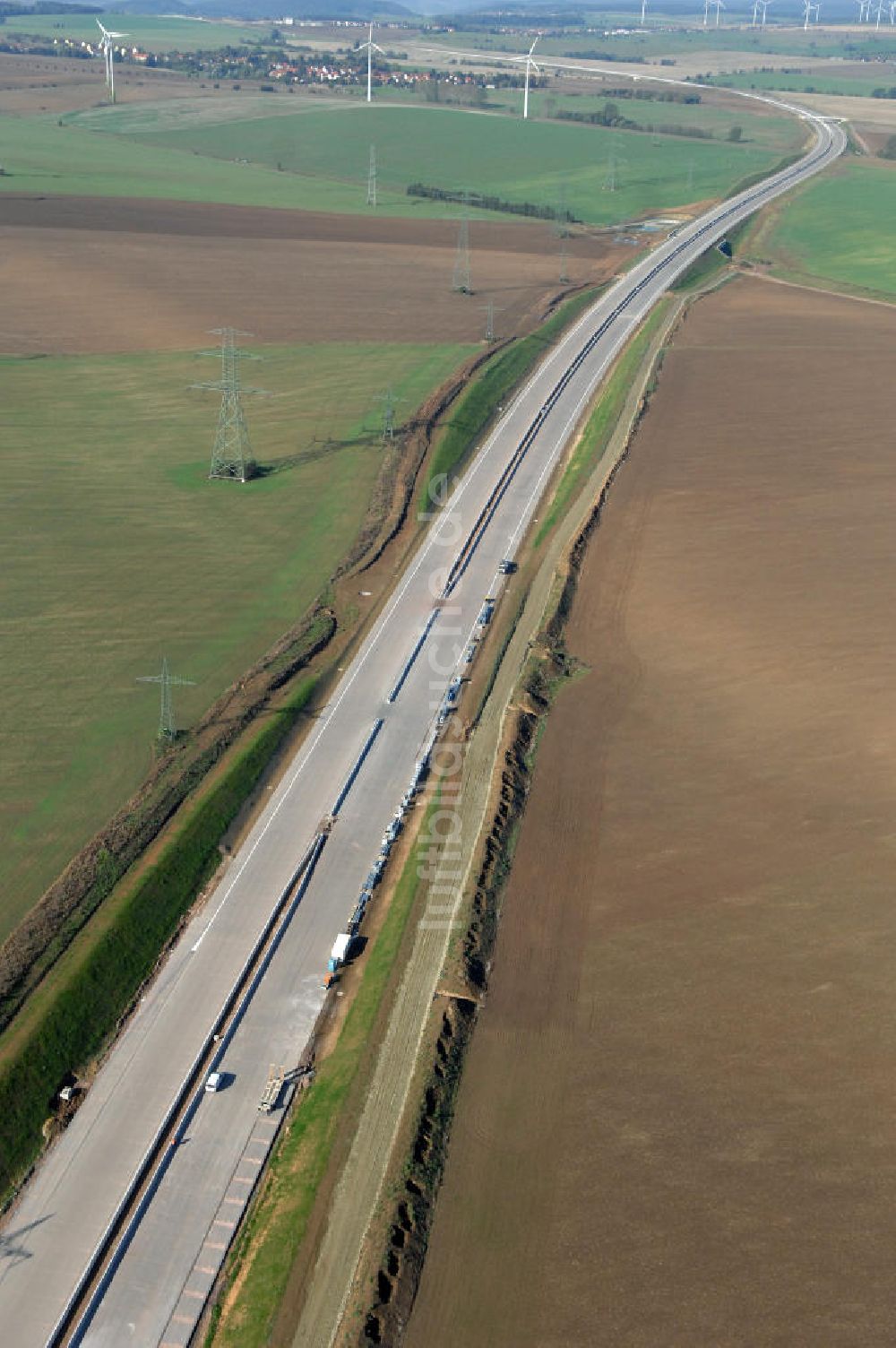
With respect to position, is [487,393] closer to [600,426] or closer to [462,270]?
[600,426]

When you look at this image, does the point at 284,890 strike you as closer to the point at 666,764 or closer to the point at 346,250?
the point at 666,764

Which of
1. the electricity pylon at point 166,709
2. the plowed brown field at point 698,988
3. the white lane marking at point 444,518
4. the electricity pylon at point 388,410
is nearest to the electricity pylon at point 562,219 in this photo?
the white lane marking at point 444,518

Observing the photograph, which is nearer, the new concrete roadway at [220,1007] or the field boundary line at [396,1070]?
the field boundary line at [396,1070]

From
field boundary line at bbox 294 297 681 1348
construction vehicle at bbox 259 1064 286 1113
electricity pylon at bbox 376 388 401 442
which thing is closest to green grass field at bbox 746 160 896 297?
electricity pylon at bbox 376 388 401 442

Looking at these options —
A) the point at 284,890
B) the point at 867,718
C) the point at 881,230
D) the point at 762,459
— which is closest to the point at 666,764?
the point at 867,718

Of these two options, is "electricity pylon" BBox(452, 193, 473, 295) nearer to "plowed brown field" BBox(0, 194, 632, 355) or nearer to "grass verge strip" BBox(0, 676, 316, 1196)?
"plowed brown field" BBox(0, 194, 632, 355)

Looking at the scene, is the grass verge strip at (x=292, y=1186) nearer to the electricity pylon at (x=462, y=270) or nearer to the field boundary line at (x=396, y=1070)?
the field boundary line at (x=396, y=1070)

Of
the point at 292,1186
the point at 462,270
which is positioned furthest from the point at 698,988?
the point at 462,270

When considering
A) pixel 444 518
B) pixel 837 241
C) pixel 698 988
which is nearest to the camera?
pixel 698 988
